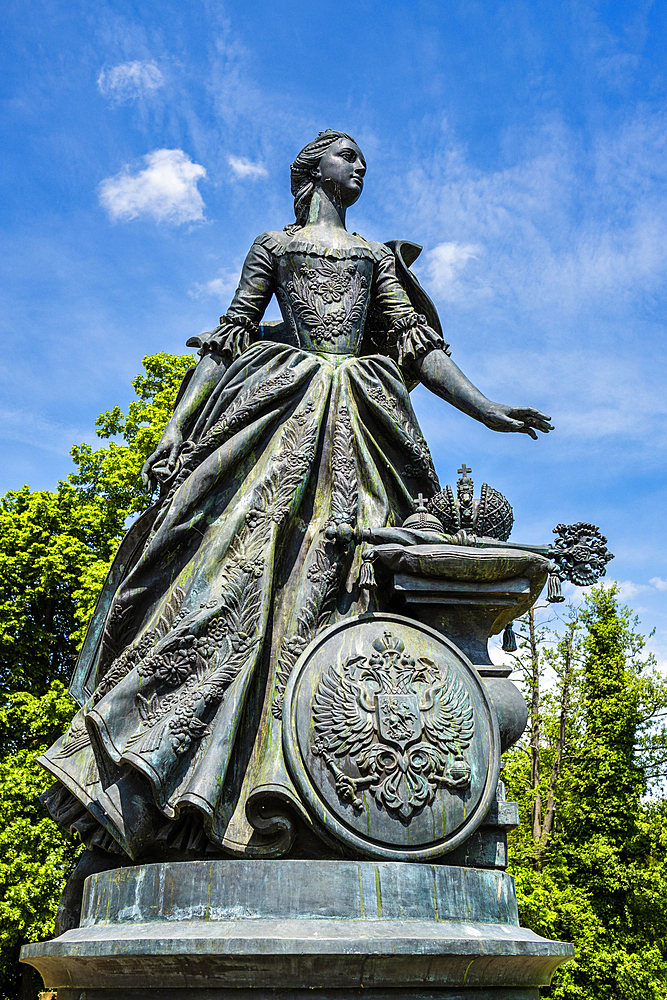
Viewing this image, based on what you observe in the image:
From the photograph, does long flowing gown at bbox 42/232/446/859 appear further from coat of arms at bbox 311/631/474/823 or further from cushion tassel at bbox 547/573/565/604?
cushion tassel at bbox 547/573/565/604

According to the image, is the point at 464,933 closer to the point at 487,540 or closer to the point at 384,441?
the point at 487,540

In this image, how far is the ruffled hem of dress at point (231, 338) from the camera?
19.4ft

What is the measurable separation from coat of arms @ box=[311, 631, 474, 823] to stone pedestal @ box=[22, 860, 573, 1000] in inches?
13.5

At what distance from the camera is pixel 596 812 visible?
19.8m

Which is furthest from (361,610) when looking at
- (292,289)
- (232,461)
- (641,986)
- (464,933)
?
(641,986)

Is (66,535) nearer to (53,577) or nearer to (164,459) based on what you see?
(53,577)

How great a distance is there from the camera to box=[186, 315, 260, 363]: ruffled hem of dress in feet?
19.4


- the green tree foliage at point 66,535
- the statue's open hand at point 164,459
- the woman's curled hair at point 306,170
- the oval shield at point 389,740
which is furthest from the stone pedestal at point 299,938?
the green tree foliage at point 66,535

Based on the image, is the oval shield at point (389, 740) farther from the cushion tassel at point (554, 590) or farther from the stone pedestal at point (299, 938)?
the cushion tassel at point (554, 590)

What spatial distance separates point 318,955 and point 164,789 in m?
1.05

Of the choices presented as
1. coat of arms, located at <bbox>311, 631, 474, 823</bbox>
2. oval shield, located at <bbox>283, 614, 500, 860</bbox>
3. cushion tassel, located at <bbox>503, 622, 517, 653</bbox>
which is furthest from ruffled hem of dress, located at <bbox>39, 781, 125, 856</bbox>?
cushion tassel, located at <bbox>503, 622, 517, 653</bbox>

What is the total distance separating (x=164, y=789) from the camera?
413 centimetres

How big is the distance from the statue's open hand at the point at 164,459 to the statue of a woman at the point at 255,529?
1 cm

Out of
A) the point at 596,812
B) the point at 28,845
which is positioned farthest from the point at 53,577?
the point at 596,812
